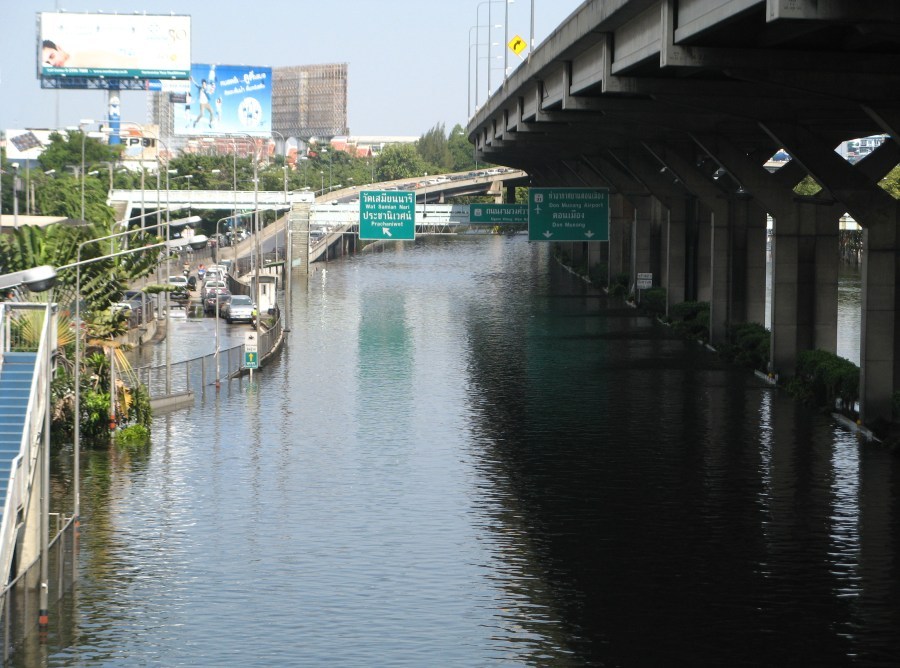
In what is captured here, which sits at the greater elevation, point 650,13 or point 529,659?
point 650,13

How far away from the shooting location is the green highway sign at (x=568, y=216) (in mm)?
73250

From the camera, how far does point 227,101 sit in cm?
13038

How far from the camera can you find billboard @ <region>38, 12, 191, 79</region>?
119 m

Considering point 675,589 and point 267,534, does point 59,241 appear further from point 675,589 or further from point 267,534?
point 675,589

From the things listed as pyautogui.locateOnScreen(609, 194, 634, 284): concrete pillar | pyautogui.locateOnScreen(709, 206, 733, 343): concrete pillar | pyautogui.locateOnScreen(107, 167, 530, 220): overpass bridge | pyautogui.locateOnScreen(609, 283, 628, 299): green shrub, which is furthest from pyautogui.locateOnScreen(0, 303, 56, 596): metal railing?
pyautogui.locateOnScreen(107, 167, 530, 220): overpass bridge

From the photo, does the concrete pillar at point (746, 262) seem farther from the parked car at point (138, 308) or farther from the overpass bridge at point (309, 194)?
the overpass bridge at point (309, 194)

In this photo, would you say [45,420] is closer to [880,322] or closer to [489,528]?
[489,528]

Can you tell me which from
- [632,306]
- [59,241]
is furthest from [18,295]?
[632,306]

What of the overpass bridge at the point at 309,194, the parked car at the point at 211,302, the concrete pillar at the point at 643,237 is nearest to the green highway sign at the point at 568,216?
the concrete pillar at the point at 643,237

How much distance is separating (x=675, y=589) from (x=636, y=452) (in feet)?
41.9

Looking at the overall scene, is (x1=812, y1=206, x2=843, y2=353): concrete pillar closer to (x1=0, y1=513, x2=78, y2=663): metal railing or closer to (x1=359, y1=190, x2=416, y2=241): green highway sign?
(x1=0, y1=513, x2=78, y2=663): metal railing

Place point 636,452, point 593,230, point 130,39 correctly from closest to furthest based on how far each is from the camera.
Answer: point 636,452, point 593,230, point 130,39

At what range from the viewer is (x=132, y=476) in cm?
3372

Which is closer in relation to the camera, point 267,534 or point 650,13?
point 267,534
